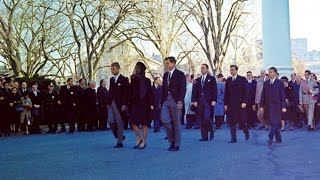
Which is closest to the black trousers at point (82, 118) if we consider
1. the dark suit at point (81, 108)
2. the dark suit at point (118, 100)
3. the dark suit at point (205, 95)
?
the dark suit at point (81, 108)

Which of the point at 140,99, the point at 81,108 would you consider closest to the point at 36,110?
the point at 81,108

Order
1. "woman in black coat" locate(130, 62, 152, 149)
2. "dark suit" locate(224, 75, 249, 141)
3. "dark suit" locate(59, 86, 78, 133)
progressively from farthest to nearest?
1. "dark suit" locate(59, 86, 78, 133)
2. "dark suit" locate(224, 75, 249, 141)
3. "woman in black coat" locate(130, 62, 152, 149)

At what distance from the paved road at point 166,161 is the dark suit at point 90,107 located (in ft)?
18.4

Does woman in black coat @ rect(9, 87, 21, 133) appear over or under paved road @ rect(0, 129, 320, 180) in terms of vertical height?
over

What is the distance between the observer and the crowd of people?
12539 mm

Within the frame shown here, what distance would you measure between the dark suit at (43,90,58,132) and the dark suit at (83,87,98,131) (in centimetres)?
115

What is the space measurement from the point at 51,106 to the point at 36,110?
0.86 metres

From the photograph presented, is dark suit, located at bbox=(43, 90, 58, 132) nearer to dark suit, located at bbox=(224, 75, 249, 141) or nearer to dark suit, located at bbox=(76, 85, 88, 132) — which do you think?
dark suit, located at bbox=(76, 85, 88, 132)

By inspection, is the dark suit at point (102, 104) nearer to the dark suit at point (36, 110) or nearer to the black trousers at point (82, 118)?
the black trousers at point (82, 118)

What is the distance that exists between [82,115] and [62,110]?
2.71 feet

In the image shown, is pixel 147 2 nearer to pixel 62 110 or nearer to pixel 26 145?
pixel 62 110

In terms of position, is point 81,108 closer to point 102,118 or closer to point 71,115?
point 71,115

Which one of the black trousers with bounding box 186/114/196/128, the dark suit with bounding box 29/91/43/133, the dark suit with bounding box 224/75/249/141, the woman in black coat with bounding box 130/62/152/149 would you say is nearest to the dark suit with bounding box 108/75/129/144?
the woman in black coat with bounding box 130/62/152/149

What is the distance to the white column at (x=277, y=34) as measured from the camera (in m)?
19.8
